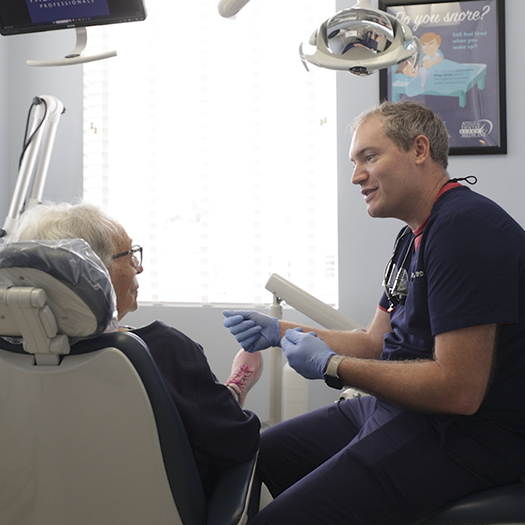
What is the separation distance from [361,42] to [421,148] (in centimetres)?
31

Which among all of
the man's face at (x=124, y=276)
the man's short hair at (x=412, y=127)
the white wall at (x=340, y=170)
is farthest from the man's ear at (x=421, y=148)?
the white wall at (x=340, y=170)

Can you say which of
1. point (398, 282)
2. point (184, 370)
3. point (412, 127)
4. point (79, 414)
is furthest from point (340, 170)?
point (79, 414)

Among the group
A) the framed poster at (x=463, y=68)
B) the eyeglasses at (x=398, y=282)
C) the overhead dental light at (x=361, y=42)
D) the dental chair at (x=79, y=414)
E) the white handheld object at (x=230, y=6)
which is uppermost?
the framed poster at (x=463, y=68)

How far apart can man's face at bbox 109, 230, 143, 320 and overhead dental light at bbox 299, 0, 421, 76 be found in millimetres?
639

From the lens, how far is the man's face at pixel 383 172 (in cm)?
137

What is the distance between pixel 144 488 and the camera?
921 millimetres

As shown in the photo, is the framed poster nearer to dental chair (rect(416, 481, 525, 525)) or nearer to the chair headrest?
dental chair (rect(416, 481, 525, 525))

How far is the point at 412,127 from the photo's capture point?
4.55 ft

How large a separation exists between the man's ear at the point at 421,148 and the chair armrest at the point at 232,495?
843mm

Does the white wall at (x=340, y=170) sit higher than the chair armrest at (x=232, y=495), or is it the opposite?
the white wall at (x=340, y=170)

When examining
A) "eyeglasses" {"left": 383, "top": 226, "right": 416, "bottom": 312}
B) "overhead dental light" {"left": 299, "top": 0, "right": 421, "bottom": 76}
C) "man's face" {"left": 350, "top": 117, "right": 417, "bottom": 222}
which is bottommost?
"eyeglasses" {"left": 383, "top": 226, "right": 416, "bottom": 312}

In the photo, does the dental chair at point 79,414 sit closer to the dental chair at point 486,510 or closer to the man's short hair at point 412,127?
the dental chair at point 486,510

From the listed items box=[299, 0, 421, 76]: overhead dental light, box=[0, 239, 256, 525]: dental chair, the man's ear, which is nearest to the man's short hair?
the man's ear

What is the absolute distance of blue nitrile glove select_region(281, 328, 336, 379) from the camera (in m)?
1.24
